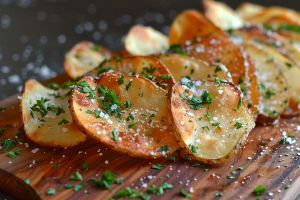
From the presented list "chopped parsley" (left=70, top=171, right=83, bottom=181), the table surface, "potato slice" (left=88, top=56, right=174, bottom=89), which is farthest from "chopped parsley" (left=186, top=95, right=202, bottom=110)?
the table surface

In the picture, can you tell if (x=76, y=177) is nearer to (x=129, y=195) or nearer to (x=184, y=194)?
(x=129, y=195)

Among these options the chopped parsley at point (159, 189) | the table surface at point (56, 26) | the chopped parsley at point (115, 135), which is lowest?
the table surface at point (56, 26)

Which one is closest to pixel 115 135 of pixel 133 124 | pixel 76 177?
pixel 133 124

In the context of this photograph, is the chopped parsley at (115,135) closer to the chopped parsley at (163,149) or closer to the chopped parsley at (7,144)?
the chopped parsley at (163,149)

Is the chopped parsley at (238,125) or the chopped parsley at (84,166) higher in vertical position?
the chopped parsley at (238,125)

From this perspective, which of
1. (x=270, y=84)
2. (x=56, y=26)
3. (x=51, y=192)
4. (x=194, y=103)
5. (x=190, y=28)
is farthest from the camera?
(x=56, y=26)

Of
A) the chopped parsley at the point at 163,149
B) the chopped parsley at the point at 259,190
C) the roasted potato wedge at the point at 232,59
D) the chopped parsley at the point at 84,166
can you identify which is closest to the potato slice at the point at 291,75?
the roasted potato wedge at the point at 232,59
